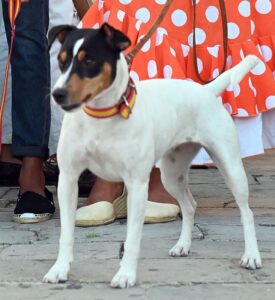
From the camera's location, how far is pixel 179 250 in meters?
3.49

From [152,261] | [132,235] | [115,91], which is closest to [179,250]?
[152,261]

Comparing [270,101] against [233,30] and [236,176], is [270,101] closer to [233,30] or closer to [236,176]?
[233,30]

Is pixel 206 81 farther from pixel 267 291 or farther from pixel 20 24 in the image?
pixel 267 291

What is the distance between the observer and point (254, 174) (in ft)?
21.1

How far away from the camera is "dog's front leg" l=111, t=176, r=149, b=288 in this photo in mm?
2975

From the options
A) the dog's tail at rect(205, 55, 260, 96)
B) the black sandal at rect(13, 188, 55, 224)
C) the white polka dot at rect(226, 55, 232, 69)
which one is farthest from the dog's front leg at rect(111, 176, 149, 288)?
the white polka dot at rect(226, 55, 232, 69)

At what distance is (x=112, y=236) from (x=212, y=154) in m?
0.77

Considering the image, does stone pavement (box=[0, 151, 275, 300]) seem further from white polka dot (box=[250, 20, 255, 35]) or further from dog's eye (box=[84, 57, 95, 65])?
white polka dot (box=[250, 20, 255, 35])

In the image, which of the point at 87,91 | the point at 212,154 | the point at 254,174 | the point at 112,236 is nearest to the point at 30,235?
the point at 112,236

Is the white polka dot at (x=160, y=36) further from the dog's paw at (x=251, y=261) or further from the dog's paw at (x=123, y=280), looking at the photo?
the dog's paw at (x=123, y=280)

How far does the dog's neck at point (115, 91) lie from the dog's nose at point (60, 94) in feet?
0.74

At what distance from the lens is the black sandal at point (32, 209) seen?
165 inches

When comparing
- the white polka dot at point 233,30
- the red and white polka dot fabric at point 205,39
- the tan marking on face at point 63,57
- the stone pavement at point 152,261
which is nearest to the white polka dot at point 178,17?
the red and white polka dot fabric at point 205,39

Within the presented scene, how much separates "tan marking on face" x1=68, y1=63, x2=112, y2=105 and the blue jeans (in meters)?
1.52
